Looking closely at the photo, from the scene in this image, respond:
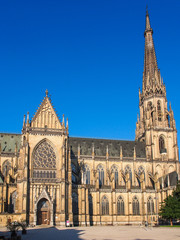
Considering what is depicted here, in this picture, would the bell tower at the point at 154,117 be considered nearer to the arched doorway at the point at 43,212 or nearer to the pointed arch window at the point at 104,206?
the pointed arch window at the point at 104,206

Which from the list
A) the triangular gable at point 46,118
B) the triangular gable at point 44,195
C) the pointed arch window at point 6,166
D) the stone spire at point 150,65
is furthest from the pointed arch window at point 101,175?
the stone spire at point 150,65

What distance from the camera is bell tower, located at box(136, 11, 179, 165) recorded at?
292ft

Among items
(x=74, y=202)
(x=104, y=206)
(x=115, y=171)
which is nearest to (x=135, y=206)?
(x=104, y=206)

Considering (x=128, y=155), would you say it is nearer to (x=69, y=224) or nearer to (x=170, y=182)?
(x=170, y=182)

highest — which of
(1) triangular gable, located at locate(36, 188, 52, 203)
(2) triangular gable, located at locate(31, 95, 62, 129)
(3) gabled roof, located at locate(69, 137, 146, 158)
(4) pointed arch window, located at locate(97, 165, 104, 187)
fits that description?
(2) triangular gable, located at locate(31, 95, 62, 129)

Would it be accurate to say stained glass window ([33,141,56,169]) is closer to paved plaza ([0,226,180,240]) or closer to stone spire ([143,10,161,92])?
paved plaza ([0,226,180,240])

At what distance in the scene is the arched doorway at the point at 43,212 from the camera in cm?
6166

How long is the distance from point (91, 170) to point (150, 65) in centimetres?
4128

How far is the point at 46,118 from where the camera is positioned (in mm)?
69875

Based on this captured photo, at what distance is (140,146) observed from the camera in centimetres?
9150

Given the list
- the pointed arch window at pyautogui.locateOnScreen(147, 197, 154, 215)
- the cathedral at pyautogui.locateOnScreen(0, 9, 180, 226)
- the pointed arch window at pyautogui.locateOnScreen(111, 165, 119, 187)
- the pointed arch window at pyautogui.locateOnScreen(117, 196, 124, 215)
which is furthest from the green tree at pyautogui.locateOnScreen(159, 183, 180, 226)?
the pointed arch window at pyautogui.locateOnScreen(111, 165, 119, 187)

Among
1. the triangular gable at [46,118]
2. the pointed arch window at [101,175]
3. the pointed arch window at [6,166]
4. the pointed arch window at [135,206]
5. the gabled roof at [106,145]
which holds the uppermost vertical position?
the triangular gable at [46,118]

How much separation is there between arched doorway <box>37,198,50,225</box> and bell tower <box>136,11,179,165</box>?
119ft

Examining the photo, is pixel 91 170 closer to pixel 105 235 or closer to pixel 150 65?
pixel 150 65
